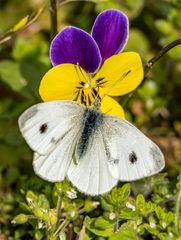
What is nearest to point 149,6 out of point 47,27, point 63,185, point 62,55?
point 47,27

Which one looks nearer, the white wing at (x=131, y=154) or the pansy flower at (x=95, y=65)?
the white wing at (x=131, y=154)

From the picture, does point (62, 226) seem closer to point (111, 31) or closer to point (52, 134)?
point (52, 134)

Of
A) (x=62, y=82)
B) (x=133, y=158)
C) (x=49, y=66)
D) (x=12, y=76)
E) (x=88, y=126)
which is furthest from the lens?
(x=49, y=66)

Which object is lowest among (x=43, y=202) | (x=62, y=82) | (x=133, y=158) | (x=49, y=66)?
(x=49, y=66)

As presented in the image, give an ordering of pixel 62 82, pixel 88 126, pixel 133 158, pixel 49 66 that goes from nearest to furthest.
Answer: pixel 133 158 → pixel 88 126 → pixel 62 82 → pixel 49 66

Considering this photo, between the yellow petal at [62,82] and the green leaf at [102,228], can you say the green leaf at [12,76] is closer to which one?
the yellow petal at [62,82]

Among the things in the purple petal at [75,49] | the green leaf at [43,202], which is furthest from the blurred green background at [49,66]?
the purple petal at [75,49]

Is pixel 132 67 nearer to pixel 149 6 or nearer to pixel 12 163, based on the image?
pixel 12 163

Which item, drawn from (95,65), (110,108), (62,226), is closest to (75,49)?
(95,65)
